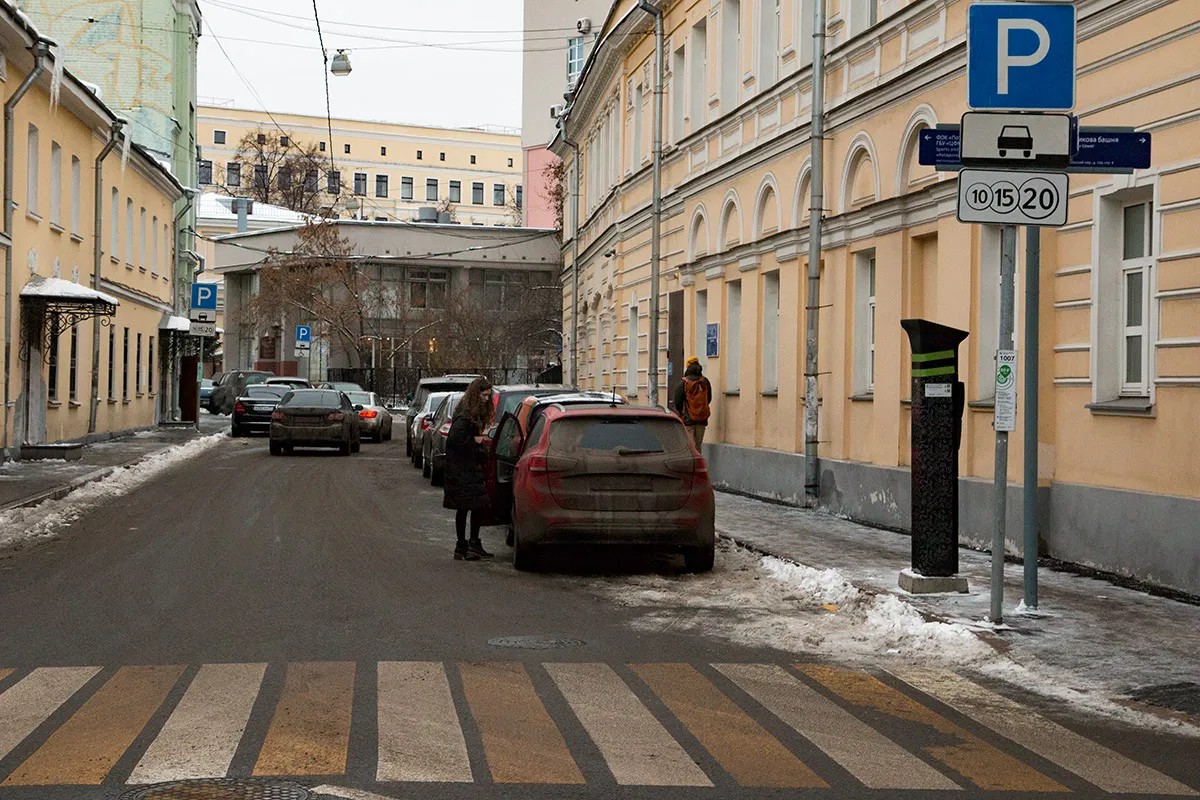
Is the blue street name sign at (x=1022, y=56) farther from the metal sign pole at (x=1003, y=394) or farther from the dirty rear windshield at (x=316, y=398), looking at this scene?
the dirty rear windshield at (x=316, y=398)

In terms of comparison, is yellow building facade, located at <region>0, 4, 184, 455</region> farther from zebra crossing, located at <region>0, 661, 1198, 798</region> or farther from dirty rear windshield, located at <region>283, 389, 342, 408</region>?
zebra crossing, located at <region>0, 661, 1198, 798</region>

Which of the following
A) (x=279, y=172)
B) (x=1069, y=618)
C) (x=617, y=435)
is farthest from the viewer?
(x=279, y=172)

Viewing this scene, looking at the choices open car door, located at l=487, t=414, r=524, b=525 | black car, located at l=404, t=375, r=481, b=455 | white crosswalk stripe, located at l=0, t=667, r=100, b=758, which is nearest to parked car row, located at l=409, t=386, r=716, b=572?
open car door, located at l=487, t=414, r=524, b=525

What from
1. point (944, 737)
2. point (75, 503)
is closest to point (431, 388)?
point (75, 503)

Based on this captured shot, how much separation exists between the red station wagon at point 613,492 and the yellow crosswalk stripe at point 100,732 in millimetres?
4923

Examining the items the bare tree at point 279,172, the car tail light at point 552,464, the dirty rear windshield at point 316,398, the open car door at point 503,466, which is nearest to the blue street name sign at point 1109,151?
the car tail light at point 552,464

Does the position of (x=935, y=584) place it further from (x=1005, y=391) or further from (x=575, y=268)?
(x=575, y=268)

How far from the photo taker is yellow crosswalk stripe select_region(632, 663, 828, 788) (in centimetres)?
625

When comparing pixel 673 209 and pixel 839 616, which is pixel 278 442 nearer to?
pixel 673 209

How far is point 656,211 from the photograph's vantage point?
28.4 meters

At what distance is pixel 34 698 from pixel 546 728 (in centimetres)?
257

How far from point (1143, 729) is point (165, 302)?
39807 millimetres

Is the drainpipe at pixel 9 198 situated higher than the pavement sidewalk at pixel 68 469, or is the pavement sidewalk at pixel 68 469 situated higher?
the drainpipe at pixel 9 198

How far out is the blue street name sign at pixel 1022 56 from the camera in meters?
9.64
